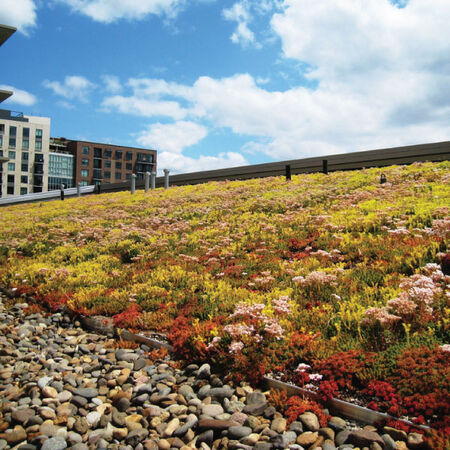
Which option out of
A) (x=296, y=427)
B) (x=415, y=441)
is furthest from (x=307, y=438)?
(x=415, y=441)

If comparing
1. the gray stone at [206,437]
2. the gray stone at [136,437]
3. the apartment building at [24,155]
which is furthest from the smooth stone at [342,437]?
the apartment building at [24,155]

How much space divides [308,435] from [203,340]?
226 centimetres

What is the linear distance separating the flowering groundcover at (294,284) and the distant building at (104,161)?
119 meters

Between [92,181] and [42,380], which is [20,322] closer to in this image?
[42,380]

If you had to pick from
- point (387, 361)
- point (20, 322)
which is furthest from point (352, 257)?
point (20, 322)

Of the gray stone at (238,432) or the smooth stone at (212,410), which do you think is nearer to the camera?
the gray stone at (238,432)

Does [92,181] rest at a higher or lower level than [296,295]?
higher

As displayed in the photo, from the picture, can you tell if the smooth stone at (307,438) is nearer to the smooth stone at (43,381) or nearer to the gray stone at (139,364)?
the gray stone at (139,364)

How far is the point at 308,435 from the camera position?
3957mm

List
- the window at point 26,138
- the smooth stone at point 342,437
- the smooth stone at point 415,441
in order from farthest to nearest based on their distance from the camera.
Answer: the window at point 26,138 → the smooth stone at point 342,437 → the smooth stone at point 415,441

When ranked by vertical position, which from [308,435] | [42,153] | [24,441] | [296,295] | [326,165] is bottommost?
[24,441]

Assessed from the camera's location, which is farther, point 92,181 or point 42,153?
point 92,181

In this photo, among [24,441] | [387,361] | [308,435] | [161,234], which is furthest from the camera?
[161,234]

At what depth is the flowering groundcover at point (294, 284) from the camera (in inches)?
187
